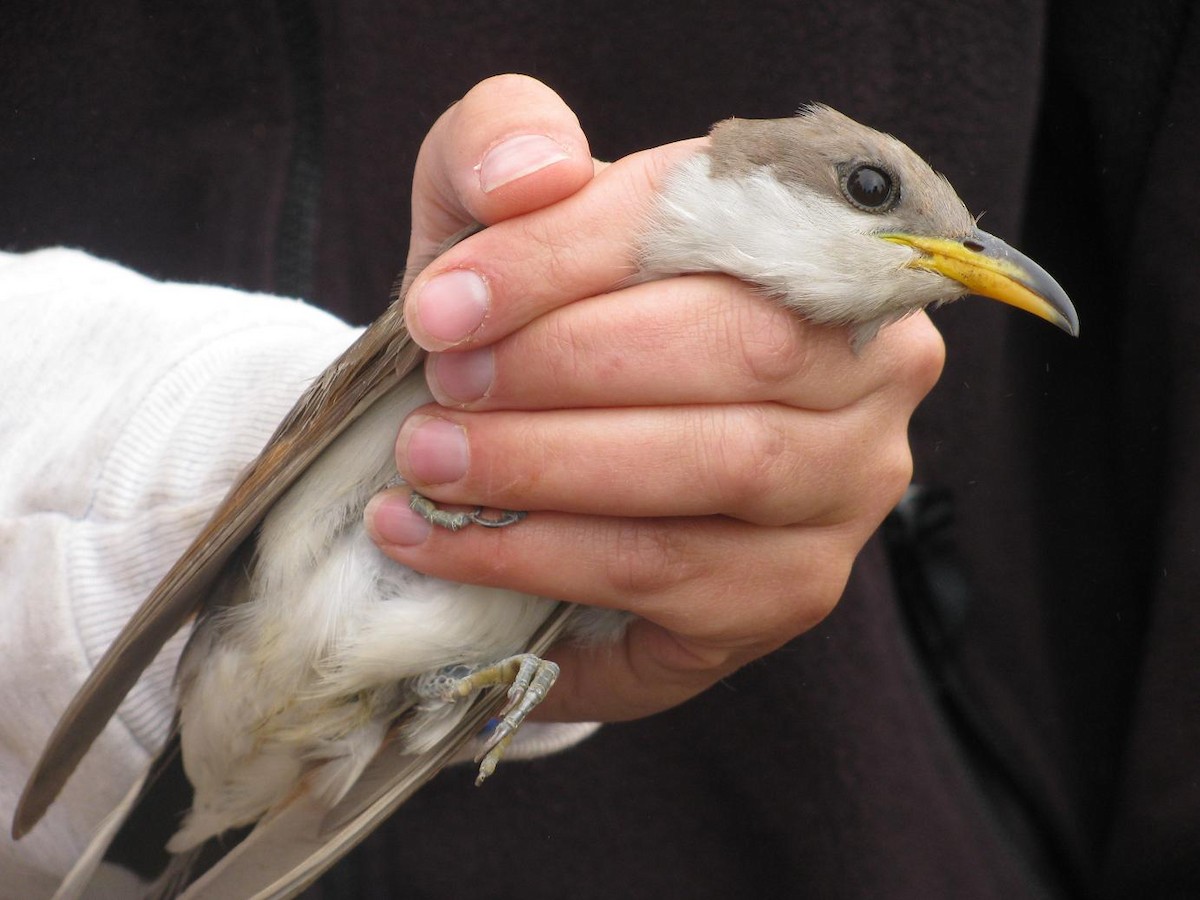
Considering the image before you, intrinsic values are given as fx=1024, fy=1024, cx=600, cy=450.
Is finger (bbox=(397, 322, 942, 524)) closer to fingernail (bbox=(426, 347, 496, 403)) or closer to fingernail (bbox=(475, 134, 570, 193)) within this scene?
fingernail (bbox=(426, 347, 496, 403))

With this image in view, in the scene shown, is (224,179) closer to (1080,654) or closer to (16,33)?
(16,33)

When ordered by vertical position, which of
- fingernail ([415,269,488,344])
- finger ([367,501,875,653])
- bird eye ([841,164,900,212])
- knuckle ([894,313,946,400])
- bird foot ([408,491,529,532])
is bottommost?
finger ([367,501,875,653])

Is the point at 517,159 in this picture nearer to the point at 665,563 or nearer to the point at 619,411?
the point at 619,411

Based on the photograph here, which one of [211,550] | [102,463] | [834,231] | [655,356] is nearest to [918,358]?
[834,231]

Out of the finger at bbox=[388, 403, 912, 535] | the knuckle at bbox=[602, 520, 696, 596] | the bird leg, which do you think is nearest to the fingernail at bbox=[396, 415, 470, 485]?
the finger at bbox=[388, 403, 912, 535]

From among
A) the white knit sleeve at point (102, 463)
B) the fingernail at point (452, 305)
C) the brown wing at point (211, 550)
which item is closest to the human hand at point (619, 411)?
the fingernail at point (452, 305)

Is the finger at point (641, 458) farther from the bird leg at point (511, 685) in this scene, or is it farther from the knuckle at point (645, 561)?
the bird leg at point (511, 685)
